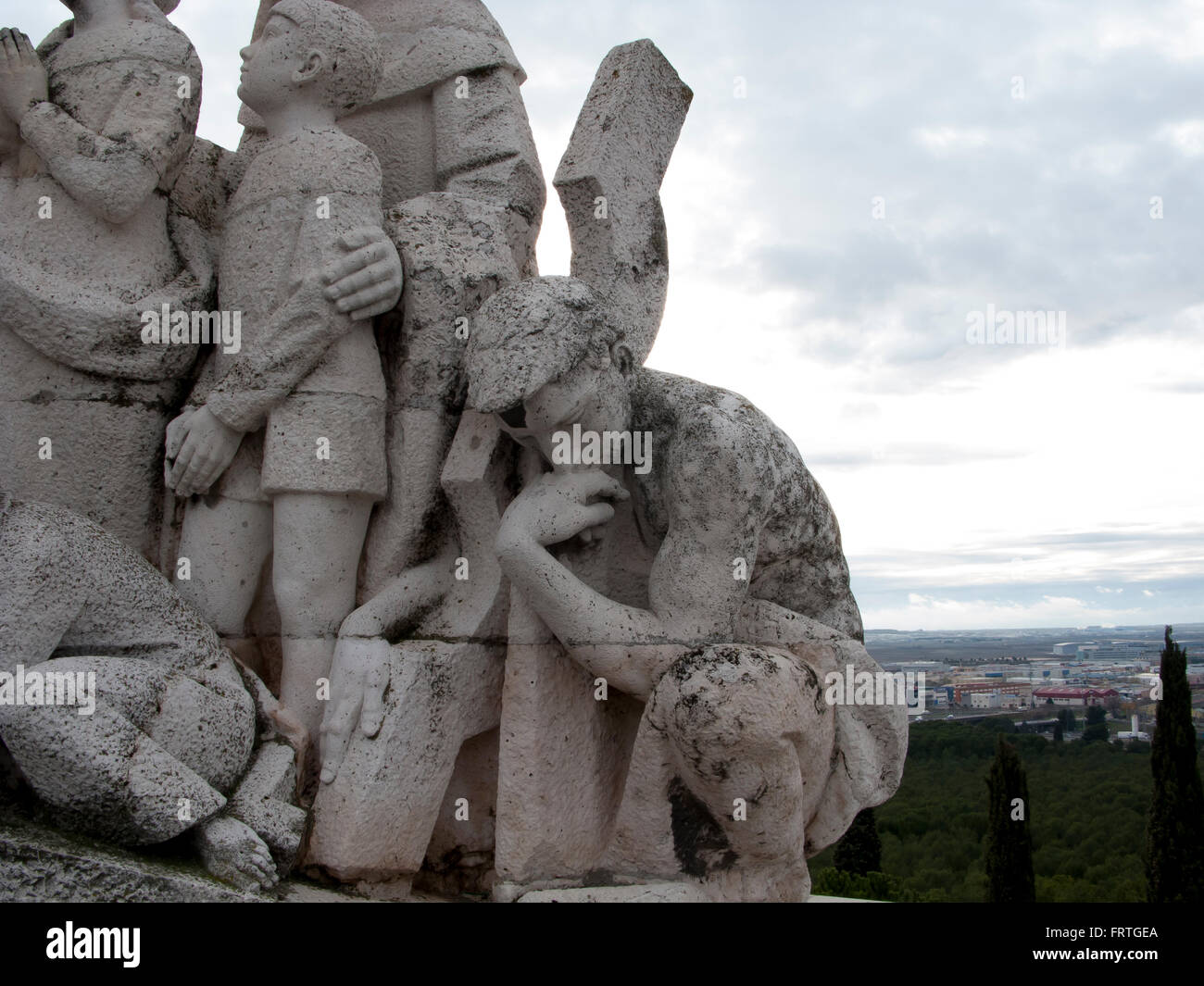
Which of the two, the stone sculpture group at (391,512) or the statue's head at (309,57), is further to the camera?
the statue's head at (309,57)

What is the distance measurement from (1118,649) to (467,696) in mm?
25826

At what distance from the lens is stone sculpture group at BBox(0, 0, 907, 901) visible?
3824 millimetres

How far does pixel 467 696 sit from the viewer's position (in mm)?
4266

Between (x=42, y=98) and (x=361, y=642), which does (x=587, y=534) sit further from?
(x=42, y=98)

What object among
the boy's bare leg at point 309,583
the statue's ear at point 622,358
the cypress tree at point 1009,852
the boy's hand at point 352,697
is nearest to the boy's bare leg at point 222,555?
the boy's bare leg at point 309,583

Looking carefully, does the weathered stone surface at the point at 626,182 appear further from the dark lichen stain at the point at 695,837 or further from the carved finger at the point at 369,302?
the dark lichen stain at the point at 695,837

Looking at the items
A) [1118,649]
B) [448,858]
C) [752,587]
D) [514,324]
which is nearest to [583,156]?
[514,324]

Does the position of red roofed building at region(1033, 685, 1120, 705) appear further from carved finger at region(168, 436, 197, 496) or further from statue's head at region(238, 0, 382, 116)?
carved finger at region(168, 436, 197, 496)

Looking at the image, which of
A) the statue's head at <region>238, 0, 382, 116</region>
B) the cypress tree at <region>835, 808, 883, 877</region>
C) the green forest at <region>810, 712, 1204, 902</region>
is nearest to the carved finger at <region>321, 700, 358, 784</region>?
the statue's head at <region>238, 0, 382, 116</region>

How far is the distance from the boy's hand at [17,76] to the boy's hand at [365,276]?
1255 millimetres

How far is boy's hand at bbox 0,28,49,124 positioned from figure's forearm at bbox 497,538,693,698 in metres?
2.35

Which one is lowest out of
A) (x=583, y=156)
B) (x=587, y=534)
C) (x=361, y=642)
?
(x=361, y=642)

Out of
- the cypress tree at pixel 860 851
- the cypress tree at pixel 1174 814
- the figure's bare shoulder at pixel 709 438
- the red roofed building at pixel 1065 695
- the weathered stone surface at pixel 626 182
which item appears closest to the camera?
the figure's bare shoulder at pixel 709 438

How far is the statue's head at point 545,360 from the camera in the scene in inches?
154
